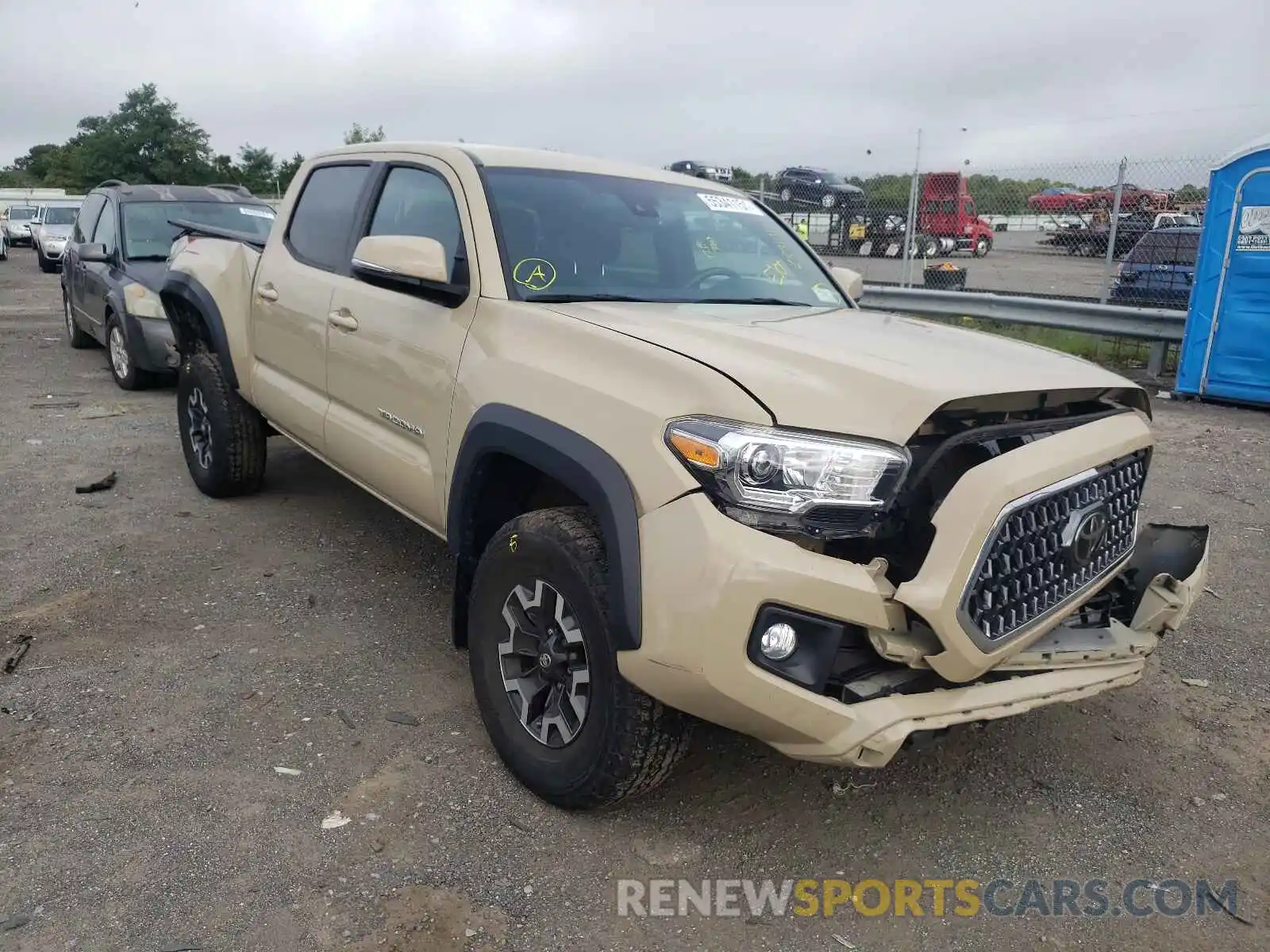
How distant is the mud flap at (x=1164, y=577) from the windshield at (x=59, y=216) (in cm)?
2967

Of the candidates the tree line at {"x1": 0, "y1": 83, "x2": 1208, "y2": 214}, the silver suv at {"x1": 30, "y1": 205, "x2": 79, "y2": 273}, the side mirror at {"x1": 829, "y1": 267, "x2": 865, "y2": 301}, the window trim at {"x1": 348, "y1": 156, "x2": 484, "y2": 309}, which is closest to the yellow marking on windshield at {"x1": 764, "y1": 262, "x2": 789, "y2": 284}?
the side mirror at {"x1": 829, "y1": 267, "x2": 865, "y2": 301}

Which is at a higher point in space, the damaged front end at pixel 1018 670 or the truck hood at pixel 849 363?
the truck hood at pixel 849 363

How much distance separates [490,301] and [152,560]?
2515mm

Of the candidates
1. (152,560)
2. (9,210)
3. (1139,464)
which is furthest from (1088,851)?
(9,210)

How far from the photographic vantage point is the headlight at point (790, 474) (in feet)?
7.17

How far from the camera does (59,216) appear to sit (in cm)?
2700

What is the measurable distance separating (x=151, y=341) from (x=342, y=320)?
16.7 feet

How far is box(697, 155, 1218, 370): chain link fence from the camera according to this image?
417 inches

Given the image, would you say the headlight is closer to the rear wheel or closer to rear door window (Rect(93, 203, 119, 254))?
the rear wheel

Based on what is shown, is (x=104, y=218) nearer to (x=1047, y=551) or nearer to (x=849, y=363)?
(x=849, y=363)

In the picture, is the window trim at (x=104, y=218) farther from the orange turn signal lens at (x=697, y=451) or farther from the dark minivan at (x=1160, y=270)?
the dark minivan at (x=1160, y=270)

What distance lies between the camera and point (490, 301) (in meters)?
3.05

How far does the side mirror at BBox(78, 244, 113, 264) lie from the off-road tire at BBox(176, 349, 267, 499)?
3.47 metres

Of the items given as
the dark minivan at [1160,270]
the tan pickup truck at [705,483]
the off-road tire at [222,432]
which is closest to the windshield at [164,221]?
the off-road tire at [222,432]
